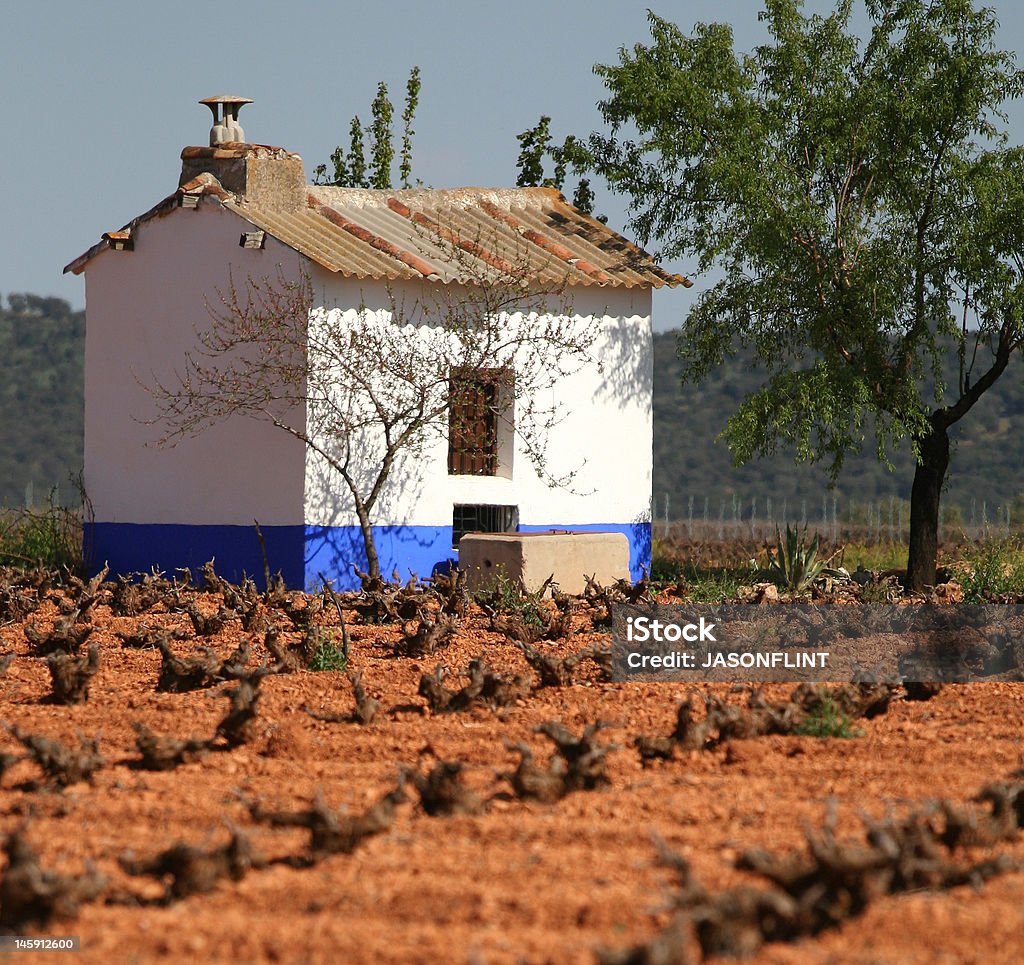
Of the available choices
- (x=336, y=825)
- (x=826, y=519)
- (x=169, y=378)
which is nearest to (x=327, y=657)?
(x=336, y=825)

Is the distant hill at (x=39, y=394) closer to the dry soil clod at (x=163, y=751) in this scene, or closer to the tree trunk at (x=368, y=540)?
the tree trunk at (x=368, y=540)

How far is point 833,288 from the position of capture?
17688 mm

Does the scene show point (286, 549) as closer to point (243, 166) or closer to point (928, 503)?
point (243, 166)

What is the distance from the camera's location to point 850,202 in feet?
59.2

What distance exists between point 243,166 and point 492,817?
41.6 ft

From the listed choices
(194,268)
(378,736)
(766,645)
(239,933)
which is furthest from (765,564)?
(239,933)

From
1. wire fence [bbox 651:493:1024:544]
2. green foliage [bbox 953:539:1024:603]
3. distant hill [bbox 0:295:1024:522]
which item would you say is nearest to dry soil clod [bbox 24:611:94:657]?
green foliage [bbox 953:539:1024:603]

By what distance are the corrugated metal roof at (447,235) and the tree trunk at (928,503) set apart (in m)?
3.29

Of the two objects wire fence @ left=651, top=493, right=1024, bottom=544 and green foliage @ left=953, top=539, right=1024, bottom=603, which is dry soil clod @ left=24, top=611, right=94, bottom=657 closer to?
→ green foliage @ left=953, top=539, right=1024, bottom=603

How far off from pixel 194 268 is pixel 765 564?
26.9ft

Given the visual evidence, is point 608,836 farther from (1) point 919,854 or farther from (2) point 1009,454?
(2) point 1009,454

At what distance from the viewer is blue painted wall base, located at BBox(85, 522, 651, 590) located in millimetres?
16344

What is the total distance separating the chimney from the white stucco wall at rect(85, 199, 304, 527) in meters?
0.57

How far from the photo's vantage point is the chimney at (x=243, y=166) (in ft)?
57.7
